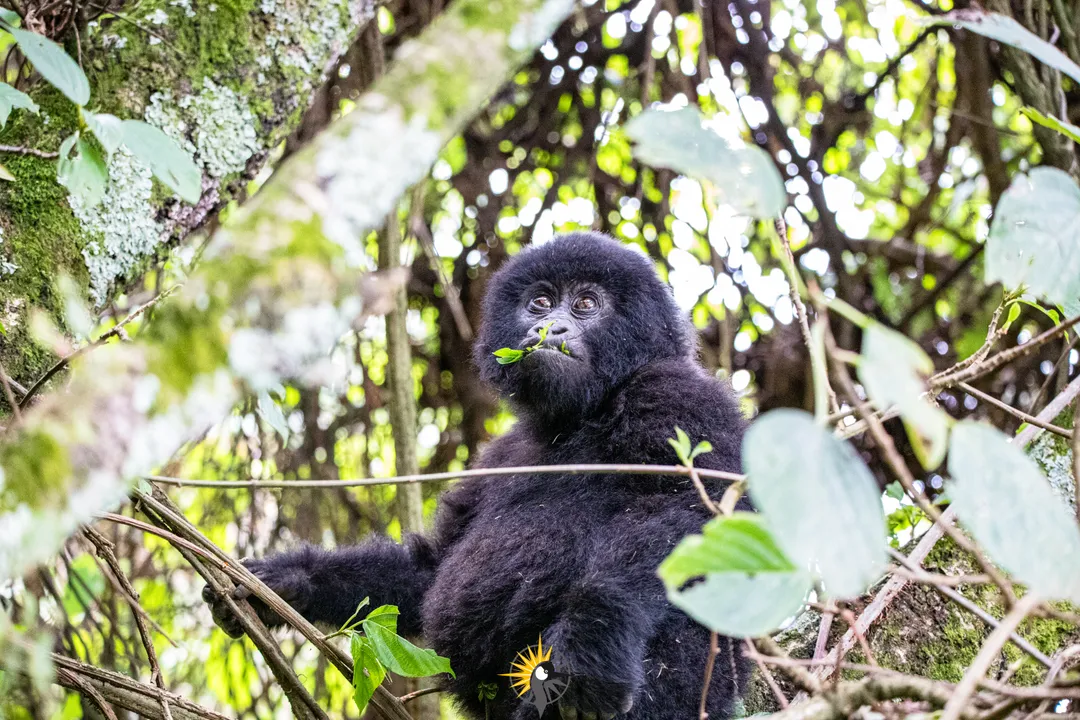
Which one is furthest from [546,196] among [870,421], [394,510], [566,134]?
[870,421]

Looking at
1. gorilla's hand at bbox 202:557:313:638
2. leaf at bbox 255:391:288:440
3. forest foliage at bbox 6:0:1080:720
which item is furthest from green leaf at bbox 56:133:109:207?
gorilla's hand at bbox 202:557:313:638

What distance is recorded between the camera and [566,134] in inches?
195

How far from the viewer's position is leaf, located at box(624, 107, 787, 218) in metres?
1.08

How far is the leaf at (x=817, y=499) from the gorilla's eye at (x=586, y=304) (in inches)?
86.9

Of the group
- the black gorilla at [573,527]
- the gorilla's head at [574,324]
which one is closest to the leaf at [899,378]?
the black gorilla at [573,527]

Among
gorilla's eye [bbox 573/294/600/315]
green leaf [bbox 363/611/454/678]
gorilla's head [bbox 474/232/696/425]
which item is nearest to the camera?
green leaf [bbox 363/611/454/678]

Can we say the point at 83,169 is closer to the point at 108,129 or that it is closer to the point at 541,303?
the point at 108,129

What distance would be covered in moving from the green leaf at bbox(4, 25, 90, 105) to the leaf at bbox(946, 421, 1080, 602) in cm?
124

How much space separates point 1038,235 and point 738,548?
0.57 m

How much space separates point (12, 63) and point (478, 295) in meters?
2.24

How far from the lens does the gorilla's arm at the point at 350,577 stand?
2.98m

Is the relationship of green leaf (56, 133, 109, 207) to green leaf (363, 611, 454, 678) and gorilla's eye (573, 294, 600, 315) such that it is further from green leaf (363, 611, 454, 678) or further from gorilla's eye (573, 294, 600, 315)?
gorilla's eye (573, 294, 600, 315)

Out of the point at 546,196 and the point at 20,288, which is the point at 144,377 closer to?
the point at 20,288

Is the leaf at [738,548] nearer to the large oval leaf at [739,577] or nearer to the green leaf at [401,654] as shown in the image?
the large oval leaf at [739,577]
